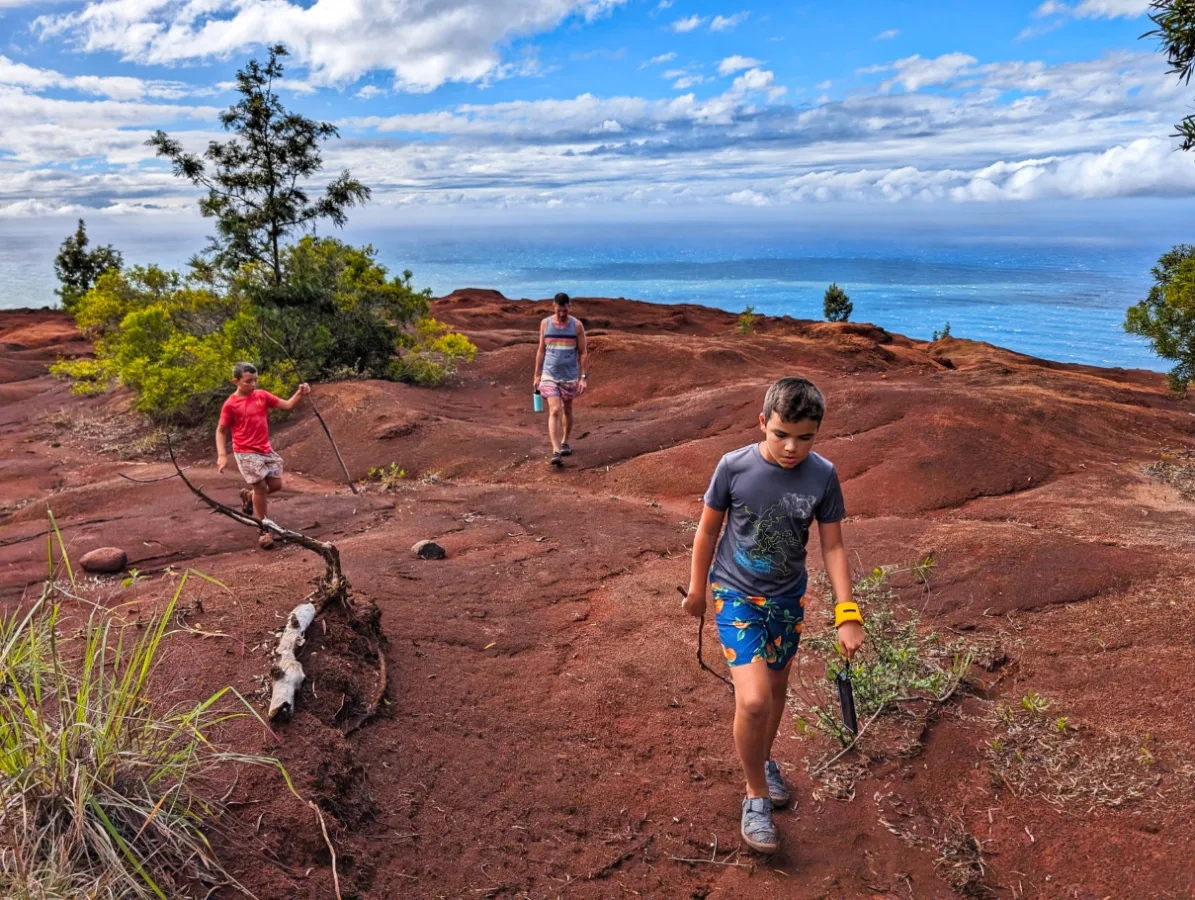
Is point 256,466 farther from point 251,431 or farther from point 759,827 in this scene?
point 759,827

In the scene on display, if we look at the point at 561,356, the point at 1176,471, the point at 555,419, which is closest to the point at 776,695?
the point at 561,356

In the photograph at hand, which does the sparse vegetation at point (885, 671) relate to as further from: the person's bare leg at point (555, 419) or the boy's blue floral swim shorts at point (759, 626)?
the person's bare leg at point (555, 419)

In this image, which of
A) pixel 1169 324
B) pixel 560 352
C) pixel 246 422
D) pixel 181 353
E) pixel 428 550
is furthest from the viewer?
pixel 181 353

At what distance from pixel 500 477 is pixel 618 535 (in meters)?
3.44

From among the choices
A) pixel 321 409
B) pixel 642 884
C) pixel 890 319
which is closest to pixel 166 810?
pixel 642 884

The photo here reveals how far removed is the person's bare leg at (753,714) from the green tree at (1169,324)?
37.6 ft

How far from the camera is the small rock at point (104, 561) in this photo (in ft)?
20.8

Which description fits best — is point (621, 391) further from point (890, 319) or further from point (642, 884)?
point (890, 319)

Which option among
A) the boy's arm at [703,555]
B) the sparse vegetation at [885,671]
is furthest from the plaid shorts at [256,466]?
the boy's arm at [703,555]

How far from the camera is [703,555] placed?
2.99 meters

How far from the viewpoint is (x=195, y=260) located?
1555 centimetres

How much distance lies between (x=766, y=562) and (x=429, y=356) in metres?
16.0

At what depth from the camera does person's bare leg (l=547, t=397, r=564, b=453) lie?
9602 mm

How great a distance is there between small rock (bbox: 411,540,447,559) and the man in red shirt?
4.82ft
